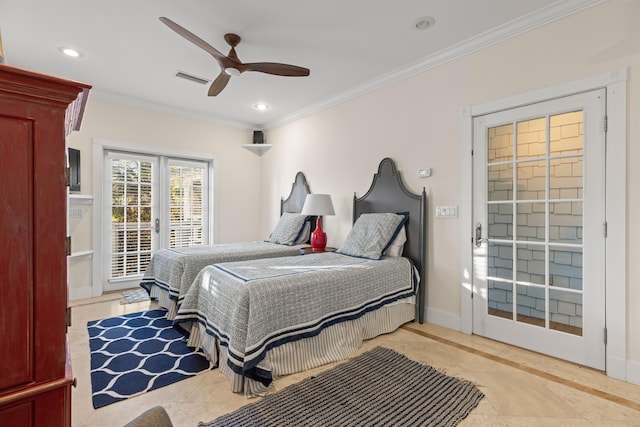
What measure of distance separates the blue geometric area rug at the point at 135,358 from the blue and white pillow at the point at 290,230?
1756 mm

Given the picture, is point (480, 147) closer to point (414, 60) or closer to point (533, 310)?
point (414, 60)

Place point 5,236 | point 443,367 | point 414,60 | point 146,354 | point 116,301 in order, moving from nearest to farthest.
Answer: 1. point 5,236
2. point 443,367
3. point 146,354
4. point 414,60
5. point 116,301

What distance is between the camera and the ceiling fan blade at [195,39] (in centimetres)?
216

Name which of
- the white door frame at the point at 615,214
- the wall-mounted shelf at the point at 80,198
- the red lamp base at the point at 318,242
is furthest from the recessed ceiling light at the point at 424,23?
the wall-mounted shelf at the point at 80,198

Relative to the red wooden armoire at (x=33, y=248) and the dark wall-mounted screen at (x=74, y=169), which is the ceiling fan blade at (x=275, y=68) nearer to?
the red wooden armoire at (x=33, y=248)

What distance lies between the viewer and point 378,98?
12.2 ft

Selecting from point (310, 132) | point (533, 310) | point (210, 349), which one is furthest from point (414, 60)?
point (210, 349)

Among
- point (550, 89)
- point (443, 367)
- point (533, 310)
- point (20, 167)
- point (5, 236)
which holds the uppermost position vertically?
point (550, 89)

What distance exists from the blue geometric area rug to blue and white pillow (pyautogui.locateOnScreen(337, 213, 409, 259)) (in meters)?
1.72

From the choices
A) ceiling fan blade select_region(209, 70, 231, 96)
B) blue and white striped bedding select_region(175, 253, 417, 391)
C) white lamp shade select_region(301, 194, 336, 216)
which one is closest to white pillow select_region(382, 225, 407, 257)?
blue and white striped bedding select_region(175, 253, 417, 391)

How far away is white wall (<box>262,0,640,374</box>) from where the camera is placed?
2111mm

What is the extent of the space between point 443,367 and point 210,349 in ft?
5.63

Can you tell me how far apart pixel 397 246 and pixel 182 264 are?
2.20 metres

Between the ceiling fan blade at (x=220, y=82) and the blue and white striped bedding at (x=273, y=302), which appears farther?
the ceiling fan blade at (x=220, y=82)
